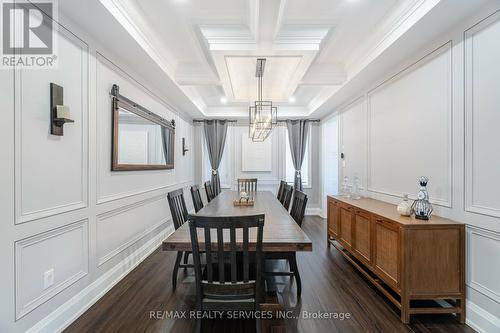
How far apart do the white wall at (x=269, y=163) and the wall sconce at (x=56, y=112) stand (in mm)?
4229

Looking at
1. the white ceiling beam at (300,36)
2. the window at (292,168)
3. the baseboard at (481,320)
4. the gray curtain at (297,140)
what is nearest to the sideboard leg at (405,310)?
the baseboard at (481,320)

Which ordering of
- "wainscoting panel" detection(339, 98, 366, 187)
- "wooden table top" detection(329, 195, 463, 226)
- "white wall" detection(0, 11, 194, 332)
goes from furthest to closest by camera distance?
"wainscoting panel" detection(339, 98, 366, 187) < "wooden table top" detection(329, 195, 463, 226) < "white wall" detection(0, 11, 194, 332)

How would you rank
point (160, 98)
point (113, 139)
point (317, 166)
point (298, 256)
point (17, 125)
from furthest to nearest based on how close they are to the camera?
point (317, 166), point (160, 98), point (298, 256), point (113, 139), point (17, 125)

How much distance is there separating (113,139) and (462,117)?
3354 mm

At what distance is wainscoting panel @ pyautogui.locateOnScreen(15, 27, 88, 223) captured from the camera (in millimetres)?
1580

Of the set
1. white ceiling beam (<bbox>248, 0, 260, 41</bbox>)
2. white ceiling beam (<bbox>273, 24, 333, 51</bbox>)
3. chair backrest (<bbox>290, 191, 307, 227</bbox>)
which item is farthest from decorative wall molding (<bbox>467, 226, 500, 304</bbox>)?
white ceiling beam (<bbox>248, 0, 260, 41</bbox>)

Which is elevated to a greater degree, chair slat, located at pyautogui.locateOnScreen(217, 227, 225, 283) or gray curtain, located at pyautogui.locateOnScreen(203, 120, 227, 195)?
gray curtain, located at pyautogui.locateOnScreen(203, 120, 227, 195)

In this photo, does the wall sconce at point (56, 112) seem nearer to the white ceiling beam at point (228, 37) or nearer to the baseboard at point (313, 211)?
the white ceiling beam at point (228, 37)

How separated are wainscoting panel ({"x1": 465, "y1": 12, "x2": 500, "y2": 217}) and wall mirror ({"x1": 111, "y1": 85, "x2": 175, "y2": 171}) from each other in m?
3.35

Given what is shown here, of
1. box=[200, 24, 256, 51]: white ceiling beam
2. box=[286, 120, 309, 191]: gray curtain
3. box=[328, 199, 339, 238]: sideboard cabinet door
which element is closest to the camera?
box=[200, 24, 256, 51]: white ceiling beam

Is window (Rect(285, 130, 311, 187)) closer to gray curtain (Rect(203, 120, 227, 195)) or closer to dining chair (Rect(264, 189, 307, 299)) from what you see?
gray curtain (Rect(203, 120, 227, 195))

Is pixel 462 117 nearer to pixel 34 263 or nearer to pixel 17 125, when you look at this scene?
pixel 17 125

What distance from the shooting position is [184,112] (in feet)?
17.0

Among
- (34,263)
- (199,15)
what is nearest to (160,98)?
(199,15)
